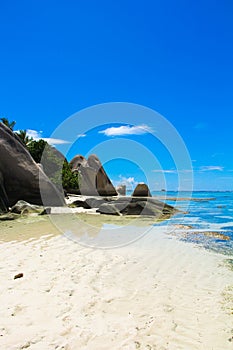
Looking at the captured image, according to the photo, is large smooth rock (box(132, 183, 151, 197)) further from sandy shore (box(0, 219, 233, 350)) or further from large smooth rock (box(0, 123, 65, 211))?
sandy shore (box(0, 219, 233, 350))

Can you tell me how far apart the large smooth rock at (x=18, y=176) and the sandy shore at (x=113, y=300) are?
9728 mm

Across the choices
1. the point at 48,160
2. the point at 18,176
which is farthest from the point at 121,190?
the point at 18,176

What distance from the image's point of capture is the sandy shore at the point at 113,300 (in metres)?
2.96

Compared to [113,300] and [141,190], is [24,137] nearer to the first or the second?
[141,190]

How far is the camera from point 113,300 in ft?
13.1

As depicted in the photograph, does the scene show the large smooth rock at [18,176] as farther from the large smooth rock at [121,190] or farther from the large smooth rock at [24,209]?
the large smooth rock at [121,190]

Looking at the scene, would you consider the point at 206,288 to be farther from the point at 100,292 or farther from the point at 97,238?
the point at 97,238

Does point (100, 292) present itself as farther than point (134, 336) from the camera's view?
Yes

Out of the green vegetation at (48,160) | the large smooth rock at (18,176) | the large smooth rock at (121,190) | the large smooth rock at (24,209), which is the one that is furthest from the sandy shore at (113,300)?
the large smooth rock at (121,190)

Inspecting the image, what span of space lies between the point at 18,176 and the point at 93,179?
867 inches

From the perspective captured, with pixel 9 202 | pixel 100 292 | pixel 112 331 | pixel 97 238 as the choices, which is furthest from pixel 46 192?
pixel 112 331

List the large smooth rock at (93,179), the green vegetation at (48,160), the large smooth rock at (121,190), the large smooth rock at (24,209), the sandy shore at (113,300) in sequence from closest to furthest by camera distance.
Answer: the sandy shore at (113,300) < the large smooth rock at (24,209) < the green vegetation at (48,160) < the large smooth rock at (93,179) < the large smooth rock at (121,190)

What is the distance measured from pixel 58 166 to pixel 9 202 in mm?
14841

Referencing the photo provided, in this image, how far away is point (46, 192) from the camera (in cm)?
1681
